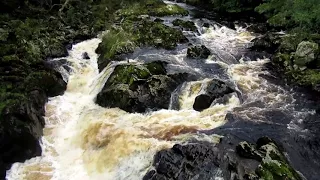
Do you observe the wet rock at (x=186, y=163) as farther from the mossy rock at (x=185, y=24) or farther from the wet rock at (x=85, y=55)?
the mossy rock at (x=185, y=24)

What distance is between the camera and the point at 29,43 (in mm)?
22984

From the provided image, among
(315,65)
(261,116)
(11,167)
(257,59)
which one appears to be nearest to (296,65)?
(315,65)

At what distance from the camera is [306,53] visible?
21250 mm

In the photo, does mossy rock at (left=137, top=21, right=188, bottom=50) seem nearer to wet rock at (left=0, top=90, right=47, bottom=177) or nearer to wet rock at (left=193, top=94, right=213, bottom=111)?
wet rock at (left=193, top=94, right=213, bottom=111)

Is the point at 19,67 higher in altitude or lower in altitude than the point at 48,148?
higher

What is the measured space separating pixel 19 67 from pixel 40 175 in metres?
7.78

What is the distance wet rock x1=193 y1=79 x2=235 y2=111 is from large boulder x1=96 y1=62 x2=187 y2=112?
155 cm

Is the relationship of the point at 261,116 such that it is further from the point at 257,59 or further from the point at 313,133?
the point at 257,59

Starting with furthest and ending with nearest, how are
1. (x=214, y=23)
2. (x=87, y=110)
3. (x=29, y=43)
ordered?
(x=214, y=23) < (x=29, y=43) < (x=87, y=110)

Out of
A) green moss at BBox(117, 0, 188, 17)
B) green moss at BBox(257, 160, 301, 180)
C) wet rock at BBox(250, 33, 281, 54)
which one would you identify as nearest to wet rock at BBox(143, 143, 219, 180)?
green moss at BBox(257, 160, 301, 180)

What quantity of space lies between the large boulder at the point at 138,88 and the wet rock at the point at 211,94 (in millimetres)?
1546

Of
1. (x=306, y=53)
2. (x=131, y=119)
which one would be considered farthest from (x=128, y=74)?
(x=306, y=53)

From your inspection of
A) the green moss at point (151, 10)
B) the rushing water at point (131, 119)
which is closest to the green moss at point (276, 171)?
the rushing water at point (131, 119)

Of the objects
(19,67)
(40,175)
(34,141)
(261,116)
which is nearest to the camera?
(40,175)
